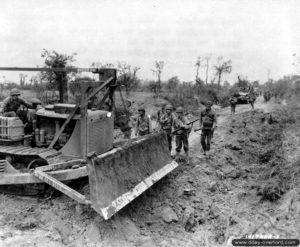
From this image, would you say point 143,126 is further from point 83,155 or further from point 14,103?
point 14,103

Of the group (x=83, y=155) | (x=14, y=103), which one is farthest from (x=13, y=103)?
(x=83, y=155)

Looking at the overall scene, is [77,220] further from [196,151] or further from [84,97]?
[196,151]

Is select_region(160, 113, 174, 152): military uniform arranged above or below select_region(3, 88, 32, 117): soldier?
below

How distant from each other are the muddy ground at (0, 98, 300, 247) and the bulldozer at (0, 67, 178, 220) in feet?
1.32

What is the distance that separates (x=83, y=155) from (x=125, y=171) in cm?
99

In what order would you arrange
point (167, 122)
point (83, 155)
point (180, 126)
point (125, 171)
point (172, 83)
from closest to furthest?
point (125, 171) < point (83, 155) < point (180, 126) < point (167, 122) < point (172, 83)

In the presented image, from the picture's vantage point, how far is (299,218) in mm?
4703

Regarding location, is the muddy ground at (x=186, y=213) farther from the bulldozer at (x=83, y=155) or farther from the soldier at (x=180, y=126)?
the soldier at (x=180, y=126)

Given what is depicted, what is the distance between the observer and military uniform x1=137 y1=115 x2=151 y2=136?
8375 millimetres

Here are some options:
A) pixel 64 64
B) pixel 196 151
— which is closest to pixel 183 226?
pixel 196 151

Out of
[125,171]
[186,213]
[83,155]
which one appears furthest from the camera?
[83,155]

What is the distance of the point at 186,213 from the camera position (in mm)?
6109

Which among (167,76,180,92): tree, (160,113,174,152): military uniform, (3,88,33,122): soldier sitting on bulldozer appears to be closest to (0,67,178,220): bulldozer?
(3,88,33,122): soldier sitting on bulldozer

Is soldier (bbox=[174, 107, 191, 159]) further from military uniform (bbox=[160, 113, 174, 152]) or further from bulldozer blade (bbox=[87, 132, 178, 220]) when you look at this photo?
bulldozer blade (bbox=[87, 132, 178, 220])
